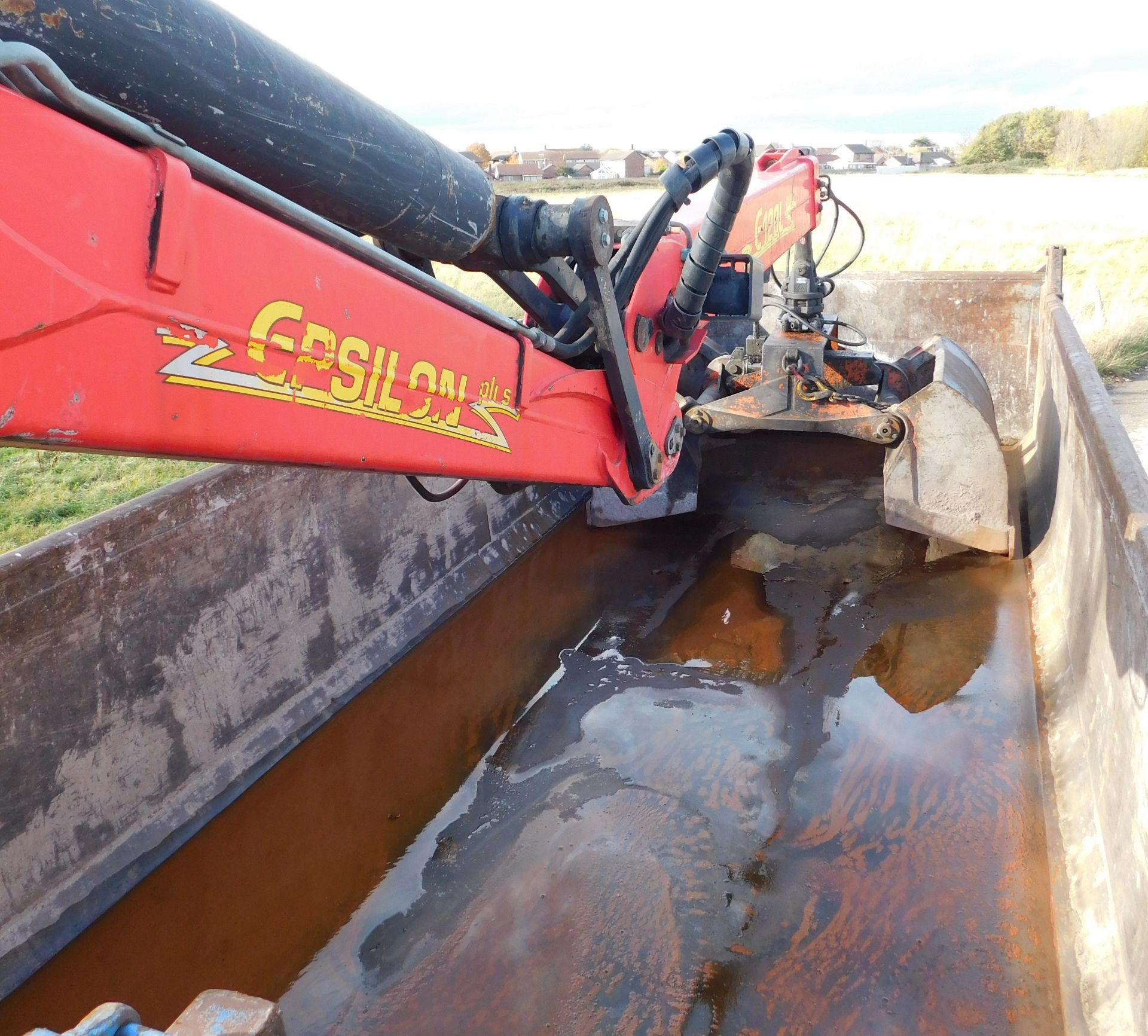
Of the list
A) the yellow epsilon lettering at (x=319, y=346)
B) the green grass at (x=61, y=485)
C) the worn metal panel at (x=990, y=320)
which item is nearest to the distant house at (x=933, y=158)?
the worn metal panel at (x=990, y=320)

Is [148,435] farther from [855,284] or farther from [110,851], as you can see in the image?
[855,284]

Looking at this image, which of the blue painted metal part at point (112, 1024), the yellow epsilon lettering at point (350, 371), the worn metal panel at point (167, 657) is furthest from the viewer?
the worn metal panel at point (167, 657)

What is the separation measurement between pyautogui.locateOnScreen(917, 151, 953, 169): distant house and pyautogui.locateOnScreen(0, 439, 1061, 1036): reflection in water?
58.4 metres

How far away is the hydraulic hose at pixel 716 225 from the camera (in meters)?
2.31

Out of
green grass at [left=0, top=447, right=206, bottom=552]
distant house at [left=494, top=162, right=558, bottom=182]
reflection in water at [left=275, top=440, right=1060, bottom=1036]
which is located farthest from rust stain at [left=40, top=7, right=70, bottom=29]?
distant house at [left=494, top=162, right=558, bottom=182]

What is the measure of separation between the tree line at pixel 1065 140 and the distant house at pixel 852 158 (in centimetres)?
1201

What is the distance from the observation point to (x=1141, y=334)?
27.2 ft

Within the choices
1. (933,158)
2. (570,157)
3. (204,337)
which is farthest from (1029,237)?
(933,158)

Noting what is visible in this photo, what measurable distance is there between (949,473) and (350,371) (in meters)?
3.36

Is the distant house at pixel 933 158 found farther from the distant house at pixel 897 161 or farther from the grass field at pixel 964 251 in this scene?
the grass field at pixel 964 251

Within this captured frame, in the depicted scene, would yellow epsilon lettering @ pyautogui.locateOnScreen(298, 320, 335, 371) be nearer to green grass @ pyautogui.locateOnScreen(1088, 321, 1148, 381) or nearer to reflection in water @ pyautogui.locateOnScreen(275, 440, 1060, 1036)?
reflection in water @ pyautogui.locateOnScreen(275, 440, 1060, 1036)

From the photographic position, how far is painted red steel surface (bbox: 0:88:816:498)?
1064mm

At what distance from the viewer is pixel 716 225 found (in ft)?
7.81

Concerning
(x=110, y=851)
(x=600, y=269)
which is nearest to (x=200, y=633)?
(x=110, y=851)
